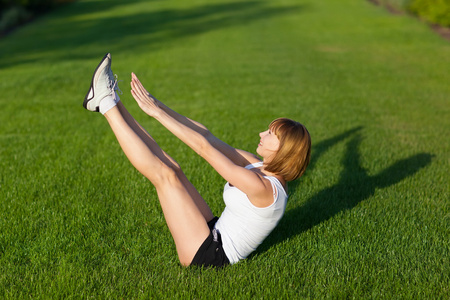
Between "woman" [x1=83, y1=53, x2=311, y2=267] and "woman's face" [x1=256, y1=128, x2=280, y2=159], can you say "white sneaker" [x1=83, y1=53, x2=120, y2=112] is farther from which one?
"woman's face" [x1=256, y1=128, x2=280, y2=159]

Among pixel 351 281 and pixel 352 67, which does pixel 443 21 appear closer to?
pixel 352 67

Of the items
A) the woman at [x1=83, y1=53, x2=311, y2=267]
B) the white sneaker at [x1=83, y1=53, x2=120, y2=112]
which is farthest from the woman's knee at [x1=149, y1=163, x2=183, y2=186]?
the white sneaker at [x1=83, y1=53, x2=120, y2=112]

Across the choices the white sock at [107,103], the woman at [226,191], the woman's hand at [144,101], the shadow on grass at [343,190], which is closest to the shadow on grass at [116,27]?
the shadow on grass at [343,190]

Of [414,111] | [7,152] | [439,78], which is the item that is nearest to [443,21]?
[439,78]

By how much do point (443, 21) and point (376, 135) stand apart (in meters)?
14.4

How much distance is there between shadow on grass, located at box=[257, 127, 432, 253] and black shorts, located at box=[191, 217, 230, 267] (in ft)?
1.79

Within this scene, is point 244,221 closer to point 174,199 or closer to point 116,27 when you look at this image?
point 174,199

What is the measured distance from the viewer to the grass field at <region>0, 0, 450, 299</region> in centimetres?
359

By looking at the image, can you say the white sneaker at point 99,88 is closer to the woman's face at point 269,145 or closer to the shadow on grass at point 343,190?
the woman's face at point 269,145

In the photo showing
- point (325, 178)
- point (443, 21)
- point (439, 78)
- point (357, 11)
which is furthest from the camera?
point (357, 11)

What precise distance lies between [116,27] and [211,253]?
1841cm

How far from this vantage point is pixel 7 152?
6.33 meters

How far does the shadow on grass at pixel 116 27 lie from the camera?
15031 millimetres

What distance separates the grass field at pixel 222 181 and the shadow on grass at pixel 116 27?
261 millimetres
